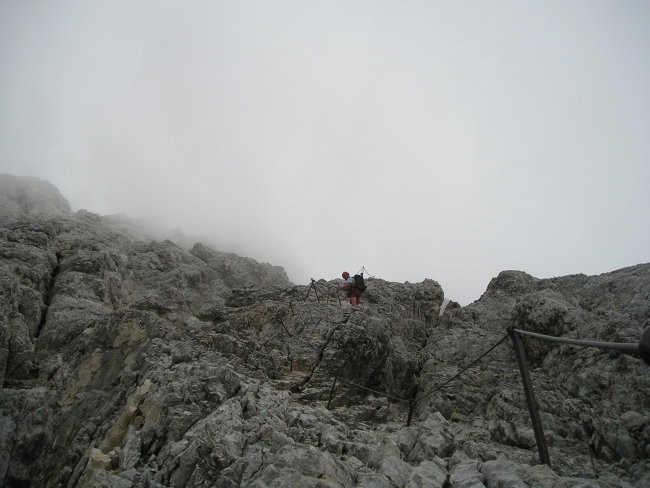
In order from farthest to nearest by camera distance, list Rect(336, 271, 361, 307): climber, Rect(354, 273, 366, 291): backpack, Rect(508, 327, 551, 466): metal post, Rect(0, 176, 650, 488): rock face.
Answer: Rect(354, 273, 366, 291): backpack < Rect(336, 271, 361, 307): climber < Rect(0, 176, 650, 488): rock face < Rect(508, 327, 551, 466): metal post

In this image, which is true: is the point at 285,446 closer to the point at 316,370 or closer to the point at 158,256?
the point at 316,370

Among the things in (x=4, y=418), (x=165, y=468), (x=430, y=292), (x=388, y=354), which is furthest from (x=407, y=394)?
(x=4, y=418)

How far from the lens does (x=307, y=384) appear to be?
18266 mm

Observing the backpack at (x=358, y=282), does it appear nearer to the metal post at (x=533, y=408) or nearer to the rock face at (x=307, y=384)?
the rock face at (x=307, y=384)

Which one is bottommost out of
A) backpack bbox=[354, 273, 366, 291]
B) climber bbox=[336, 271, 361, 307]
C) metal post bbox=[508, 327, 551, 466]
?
metal post bbox=[508, 327, 551, 466]

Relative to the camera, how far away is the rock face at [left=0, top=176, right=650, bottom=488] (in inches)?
426

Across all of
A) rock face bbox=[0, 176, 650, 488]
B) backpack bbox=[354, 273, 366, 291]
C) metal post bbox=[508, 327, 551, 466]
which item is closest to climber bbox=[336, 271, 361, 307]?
backpack bbox=[354, 273, 366, 291]

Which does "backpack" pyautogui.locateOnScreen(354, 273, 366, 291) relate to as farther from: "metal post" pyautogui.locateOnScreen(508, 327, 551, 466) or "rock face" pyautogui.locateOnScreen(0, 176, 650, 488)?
"metal post" pyautogui.locateOnScreen(508, 327, 551, 466)

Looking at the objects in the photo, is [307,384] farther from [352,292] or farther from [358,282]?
[358,282]

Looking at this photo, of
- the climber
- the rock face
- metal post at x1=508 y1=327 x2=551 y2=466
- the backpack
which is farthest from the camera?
the backpack

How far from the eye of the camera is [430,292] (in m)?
29.3

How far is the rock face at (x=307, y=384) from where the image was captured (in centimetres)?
1083

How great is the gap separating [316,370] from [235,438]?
7774mm

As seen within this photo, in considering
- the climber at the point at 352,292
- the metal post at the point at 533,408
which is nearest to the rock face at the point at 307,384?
the metal post at the point at 533,408
